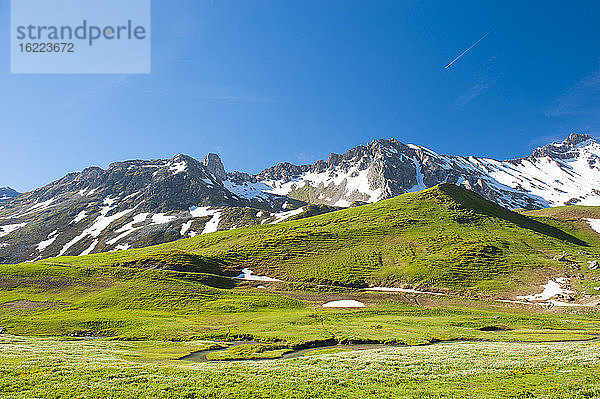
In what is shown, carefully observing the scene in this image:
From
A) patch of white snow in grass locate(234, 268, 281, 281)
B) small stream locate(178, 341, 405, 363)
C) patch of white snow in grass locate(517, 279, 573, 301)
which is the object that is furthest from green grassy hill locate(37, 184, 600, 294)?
small stream locate(178, 341, 405, 363)

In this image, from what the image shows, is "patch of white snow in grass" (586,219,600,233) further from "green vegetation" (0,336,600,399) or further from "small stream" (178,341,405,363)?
"small stream" (178,341,405,363)

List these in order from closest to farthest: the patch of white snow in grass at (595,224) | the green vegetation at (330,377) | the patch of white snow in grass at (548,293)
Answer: the green vegetation at (330,377), the patch of white snow in grass at (548,293), the patch of white snow in grass at (595,224)

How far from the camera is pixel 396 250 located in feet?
362

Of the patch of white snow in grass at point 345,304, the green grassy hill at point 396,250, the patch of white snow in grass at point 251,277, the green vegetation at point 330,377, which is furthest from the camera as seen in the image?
the patch of white snow in grass at point 251,277

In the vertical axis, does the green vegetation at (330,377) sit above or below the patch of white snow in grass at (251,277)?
above

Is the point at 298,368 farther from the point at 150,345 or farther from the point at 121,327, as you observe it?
the point at 121,327

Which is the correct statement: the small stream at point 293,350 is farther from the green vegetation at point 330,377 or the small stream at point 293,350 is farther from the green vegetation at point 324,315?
the green vegetation at point 330,377

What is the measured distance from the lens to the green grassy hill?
91.3 meters

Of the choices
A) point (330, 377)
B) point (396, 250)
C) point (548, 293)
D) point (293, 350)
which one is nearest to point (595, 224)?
point (548, 293)

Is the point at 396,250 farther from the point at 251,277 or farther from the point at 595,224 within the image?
the point at 595,224

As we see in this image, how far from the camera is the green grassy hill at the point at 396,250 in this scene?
91312 mm

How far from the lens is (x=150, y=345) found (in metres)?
41.7

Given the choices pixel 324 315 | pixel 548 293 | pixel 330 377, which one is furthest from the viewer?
pixel 548 293

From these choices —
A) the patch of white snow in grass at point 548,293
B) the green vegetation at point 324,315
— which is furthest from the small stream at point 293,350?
the patch of white snow in grass at point 548,293
